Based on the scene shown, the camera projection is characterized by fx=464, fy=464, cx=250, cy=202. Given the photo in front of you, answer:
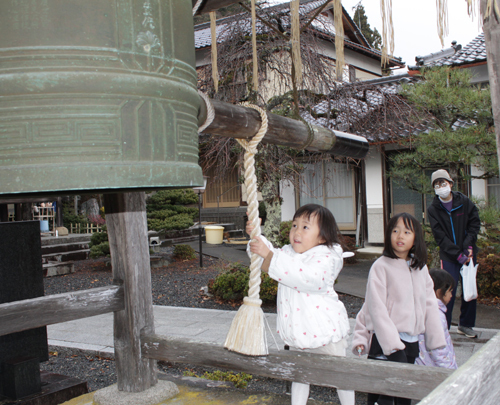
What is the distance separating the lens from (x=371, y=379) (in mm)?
2066

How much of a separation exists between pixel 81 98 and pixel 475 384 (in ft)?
3.46

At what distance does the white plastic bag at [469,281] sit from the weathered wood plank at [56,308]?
329 cm

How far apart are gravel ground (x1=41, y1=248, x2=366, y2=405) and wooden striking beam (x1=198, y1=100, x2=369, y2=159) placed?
5.32 feet

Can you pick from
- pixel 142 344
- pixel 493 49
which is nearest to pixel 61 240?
pixel 142 344

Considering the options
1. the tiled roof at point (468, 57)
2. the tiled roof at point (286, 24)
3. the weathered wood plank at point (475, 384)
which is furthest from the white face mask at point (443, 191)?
the tiled roof at point (468, 57)

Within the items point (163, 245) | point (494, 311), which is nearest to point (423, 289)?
point (494, 311)

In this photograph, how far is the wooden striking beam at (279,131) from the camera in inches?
81.5

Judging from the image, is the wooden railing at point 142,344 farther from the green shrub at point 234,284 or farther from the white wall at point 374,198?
the white wall at point 374,198

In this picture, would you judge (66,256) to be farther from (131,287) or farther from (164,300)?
(131,287)

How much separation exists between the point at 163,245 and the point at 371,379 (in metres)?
12.3

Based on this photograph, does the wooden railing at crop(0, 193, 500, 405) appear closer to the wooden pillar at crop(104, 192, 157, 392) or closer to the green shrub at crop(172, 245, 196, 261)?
the wooden pillar at crop(104, 192, 157, 392)

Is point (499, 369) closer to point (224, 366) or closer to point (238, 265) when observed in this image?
point (224, 366)

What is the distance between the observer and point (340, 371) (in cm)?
211

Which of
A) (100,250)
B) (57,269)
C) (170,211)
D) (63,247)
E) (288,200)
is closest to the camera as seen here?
(57,269)
